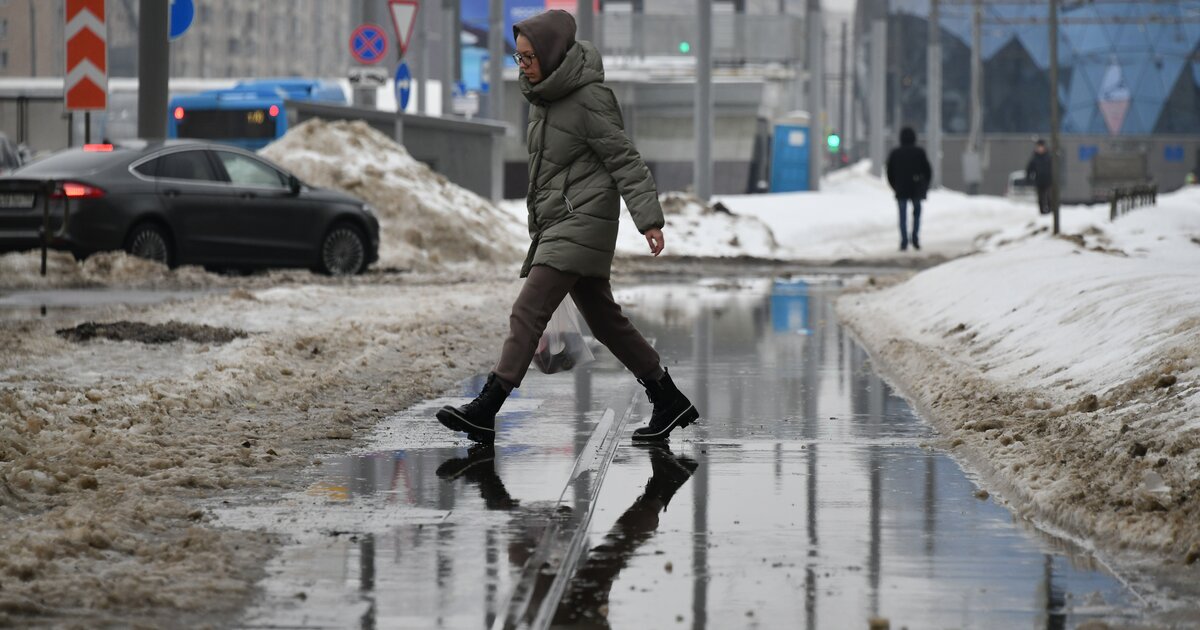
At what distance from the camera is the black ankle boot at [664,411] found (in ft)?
29.6

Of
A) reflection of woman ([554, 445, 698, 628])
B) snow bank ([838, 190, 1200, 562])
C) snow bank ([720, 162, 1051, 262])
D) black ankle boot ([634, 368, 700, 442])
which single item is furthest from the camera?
snow bank ([720, 162, 1051, 262])

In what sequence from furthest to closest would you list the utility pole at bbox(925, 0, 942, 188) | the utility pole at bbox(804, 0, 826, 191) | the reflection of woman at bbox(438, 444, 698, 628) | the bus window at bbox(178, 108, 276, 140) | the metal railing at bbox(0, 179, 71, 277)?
the utility pole at bbox(925, 0, 942, 188) < the utility pole at bbox(804, 0, 826, 191) < the bus window at bbox(178, 108, 276, 140) < the metal railing at bbox(0, 179, 71, 277) < the reflection of woman at bbox(438, 444, 698, 628)

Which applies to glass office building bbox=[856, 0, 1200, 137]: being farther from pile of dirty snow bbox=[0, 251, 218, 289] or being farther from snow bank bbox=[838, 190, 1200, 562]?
snow bank bbox=[838, 190, 1200, 562]

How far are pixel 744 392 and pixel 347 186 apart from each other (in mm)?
15859

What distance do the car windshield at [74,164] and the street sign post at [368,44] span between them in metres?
7.86

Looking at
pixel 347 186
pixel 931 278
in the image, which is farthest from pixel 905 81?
pixel 931 278

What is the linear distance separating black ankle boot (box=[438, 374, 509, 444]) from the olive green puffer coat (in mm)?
530

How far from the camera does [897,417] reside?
32.6 feet

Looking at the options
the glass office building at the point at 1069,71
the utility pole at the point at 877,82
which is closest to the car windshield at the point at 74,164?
the utility pole at the point at 877,82

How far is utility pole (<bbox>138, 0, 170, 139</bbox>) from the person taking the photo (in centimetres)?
2031

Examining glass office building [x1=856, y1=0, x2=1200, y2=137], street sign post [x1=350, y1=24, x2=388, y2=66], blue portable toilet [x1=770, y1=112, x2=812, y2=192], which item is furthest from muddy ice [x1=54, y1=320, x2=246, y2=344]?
glass office building [x1=856, y1=0, x2=1200, y2=137]

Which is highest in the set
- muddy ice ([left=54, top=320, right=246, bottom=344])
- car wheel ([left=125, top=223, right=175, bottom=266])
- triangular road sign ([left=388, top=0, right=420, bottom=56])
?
triangular road sign ([left=388, top=0, right=420, bottom=56])

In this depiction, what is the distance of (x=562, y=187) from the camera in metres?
8.77

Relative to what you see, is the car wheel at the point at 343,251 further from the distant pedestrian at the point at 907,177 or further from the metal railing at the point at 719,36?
the metal railing at the point at 719,36
